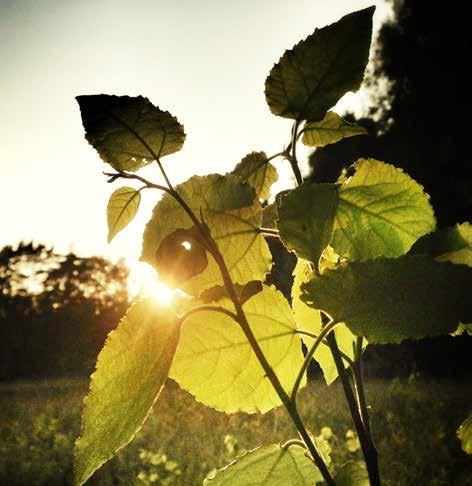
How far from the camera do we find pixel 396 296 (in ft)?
1.06

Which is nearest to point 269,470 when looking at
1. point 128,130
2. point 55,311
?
point 128,130

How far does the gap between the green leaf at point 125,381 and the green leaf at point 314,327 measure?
18cm

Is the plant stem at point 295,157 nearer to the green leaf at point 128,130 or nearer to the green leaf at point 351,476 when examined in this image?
the green leaf at point 128,130

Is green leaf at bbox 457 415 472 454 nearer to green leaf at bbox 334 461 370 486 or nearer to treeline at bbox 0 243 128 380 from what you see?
green leaf at bbox 334 461 370 486

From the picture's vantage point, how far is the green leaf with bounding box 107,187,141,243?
0.41 metres

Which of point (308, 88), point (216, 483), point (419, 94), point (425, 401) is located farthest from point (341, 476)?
point (419, 94)

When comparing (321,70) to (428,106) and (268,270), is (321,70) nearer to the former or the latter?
(268,270)

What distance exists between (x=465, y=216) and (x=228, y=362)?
9.21 metres

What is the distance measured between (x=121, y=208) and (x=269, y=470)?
0.26 m

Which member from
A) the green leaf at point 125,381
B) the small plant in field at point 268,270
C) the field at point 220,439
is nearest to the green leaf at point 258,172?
the small plant in field at point 268,270

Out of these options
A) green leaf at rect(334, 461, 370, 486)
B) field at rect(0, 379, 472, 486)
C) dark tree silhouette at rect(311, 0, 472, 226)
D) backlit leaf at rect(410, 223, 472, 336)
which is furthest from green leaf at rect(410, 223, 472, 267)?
dark tree silhouette at rect(311, 0, 472, 226)

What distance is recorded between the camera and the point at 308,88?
0.40 meters

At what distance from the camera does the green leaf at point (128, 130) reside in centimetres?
34

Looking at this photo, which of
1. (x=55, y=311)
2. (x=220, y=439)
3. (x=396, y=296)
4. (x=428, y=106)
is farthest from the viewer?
(x=55, y=311)
